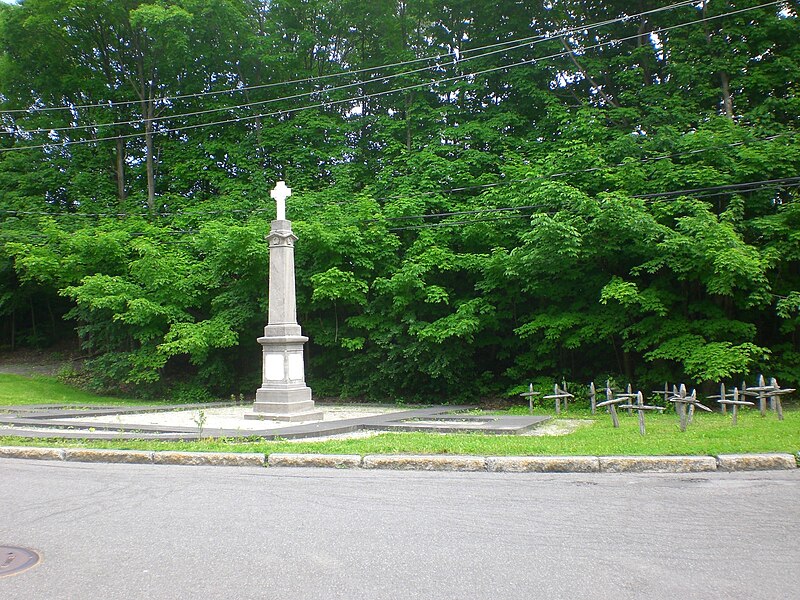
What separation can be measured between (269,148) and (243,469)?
73.9ft

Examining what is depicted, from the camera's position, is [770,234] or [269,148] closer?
[770,234]

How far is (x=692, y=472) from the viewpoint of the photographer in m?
7.72

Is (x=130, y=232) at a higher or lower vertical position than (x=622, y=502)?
higher

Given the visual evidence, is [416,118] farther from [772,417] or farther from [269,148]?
[772,417]

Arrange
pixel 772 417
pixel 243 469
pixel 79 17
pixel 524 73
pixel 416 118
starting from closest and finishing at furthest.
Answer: pixel 243 469
pixel 772 417
pixel 524 73
pixel 416 118
pixel 79 17

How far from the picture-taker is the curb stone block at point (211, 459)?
29.0ft

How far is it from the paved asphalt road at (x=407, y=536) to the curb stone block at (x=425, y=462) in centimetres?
41

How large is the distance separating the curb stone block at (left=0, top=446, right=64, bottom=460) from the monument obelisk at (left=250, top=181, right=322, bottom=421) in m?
5.22

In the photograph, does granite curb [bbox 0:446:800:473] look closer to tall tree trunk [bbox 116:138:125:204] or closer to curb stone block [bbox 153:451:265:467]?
curb stone block [bbox 153:451:265:467]

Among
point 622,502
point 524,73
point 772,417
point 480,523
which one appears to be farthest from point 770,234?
point 480,523

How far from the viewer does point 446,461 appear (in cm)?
830

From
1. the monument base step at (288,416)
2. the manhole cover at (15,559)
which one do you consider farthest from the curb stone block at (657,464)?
the monument base step at (288,416)

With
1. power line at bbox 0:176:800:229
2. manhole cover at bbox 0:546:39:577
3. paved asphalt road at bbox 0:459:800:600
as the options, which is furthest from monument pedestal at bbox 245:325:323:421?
manhole cover at bbox 0:546:39:577

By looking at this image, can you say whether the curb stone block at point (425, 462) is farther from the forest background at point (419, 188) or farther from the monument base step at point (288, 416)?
the forest background at point (419, 188)
